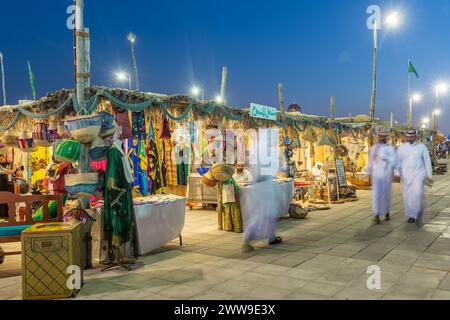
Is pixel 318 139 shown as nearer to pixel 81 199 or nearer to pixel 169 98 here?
pixel 169 98

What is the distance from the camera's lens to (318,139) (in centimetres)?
1404

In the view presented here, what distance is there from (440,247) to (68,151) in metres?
5.43

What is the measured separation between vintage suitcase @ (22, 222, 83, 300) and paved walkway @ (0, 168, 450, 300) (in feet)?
0.90

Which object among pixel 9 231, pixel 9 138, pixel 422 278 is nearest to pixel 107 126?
pixel 9 231

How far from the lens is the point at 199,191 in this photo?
10336 millimetres

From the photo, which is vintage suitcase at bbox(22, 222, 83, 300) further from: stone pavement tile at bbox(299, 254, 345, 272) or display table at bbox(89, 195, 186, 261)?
stone pavement tile at bbox(299, 254, 345, 272)

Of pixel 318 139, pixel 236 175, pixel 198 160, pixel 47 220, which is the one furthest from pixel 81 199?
pixel 318 139

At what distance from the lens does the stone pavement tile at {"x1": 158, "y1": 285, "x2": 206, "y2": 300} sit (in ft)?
13.0

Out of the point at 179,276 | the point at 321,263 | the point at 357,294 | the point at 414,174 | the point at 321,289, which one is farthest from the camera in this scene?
the point at 414,174

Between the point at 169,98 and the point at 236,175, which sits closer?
the point at 169,98

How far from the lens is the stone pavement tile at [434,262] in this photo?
4.78 meters

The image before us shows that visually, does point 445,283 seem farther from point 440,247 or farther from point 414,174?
point 414,174

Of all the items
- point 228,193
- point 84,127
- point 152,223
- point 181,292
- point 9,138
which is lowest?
point 181,292
